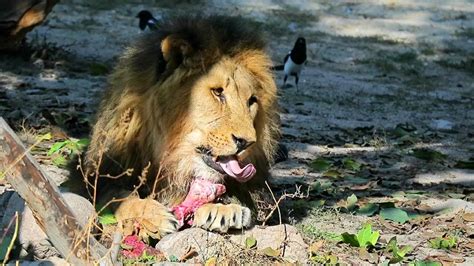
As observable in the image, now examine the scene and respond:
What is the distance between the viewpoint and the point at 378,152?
26.5ft

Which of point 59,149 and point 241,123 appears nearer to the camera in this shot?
point 241,123

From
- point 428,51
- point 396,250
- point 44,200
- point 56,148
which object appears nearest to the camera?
point 44,200

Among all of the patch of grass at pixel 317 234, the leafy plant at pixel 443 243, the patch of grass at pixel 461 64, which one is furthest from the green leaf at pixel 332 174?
the patch of grass at pixel 461 64

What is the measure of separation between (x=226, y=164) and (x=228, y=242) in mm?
384

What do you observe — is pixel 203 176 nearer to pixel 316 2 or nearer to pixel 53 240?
pixel 53 240

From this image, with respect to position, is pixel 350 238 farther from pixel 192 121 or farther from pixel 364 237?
pixel 192 121

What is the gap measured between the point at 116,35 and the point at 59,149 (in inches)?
333

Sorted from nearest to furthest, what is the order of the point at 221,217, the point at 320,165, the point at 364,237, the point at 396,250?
the point at 221,217
the point at 396,250
the point at 364,237
the point at 320,165

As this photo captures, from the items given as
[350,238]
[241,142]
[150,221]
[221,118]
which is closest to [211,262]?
[150,221]

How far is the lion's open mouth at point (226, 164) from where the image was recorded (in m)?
4.70

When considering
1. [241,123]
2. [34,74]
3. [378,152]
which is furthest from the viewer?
[34,74]

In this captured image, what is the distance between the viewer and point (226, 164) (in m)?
4.72

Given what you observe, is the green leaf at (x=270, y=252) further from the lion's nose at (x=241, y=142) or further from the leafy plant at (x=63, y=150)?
the leafy plant at (x=63, y=150)

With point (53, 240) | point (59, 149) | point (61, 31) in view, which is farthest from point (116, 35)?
point (53, 240)
